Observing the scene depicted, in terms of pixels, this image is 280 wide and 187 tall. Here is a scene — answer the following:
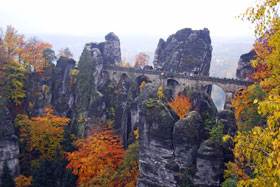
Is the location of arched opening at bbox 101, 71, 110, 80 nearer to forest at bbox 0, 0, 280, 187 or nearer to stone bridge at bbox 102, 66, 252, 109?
stone bridge at bbox 102, 66, 252, 109

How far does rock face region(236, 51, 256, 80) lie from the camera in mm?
34375

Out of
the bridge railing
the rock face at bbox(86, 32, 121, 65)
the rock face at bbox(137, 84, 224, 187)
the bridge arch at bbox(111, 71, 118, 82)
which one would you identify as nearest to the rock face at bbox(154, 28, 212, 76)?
the bridge railing

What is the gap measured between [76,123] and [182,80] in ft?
70.6

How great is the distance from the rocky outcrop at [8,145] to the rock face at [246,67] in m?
38.2

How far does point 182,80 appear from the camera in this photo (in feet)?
125

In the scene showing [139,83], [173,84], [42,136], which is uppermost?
[173,84]

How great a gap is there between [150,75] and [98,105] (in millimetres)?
12143

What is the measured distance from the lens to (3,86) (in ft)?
108

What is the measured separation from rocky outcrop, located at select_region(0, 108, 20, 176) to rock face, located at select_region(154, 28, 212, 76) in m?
30.4

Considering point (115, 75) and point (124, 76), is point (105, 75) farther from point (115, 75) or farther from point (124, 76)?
point (124, 76)

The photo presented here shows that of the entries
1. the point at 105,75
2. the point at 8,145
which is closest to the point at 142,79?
the point at 105,75

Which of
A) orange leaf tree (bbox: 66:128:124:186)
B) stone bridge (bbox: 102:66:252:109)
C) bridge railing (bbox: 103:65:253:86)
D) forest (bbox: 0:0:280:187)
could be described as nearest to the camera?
forest (bbox: 0:0:280:187)

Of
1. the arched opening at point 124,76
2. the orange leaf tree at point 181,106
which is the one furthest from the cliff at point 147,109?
the orange leaf tree at point 181,106

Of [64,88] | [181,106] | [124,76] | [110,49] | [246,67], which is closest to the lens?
[181,106]
